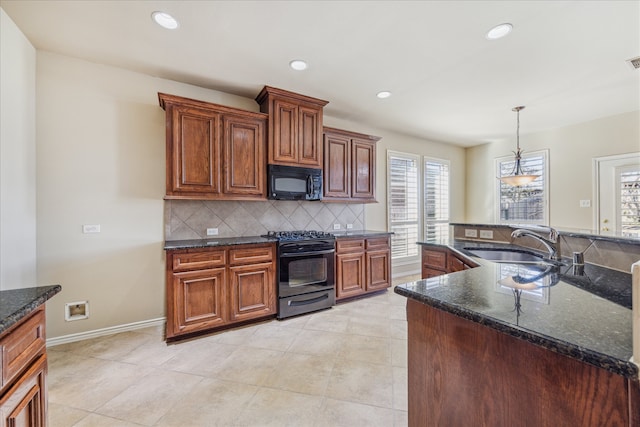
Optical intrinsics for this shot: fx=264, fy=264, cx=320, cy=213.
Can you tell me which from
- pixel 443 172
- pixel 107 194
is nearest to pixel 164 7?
pixel 107 194

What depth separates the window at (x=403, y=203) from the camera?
4809mm

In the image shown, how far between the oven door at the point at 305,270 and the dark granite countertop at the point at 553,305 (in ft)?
6.41

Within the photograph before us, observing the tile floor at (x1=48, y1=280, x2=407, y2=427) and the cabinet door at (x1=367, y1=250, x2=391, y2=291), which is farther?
the cabinet door at (x1=367, y1=250, x2=391, y2=291)

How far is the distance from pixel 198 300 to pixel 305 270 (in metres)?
1.19

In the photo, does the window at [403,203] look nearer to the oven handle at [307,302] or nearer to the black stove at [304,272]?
the black stove at [304,272]

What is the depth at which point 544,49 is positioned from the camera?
7.86 ft

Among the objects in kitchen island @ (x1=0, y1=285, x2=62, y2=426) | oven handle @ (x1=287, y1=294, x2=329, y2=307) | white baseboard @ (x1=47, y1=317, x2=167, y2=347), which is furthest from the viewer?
oven handle @ (x1=287, y1=294, x2=329, y2=307)

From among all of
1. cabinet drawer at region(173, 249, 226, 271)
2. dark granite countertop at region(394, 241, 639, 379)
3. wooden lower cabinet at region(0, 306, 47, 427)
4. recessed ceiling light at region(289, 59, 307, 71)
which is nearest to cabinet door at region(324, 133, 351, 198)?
recessed ceiling light at region(289, 59, 307, 71)

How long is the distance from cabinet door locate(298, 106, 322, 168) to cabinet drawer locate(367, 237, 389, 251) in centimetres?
132

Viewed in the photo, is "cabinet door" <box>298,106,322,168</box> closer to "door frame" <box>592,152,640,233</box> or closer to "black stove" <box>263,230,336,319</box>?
"black stove" <box>263,230,336,319</box>

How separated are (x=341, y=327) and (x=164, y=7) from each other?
3.19 m

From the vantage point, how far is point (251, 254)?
9.43ft

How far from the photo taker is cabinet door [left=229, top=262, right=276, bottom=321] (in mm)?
2777

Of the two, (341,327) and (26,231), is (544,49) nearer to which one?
(341,327)
